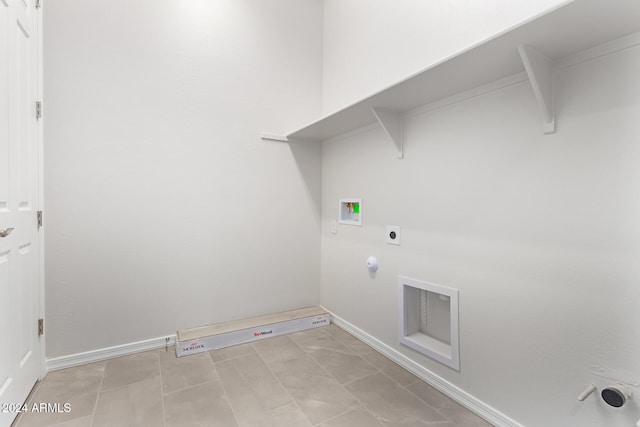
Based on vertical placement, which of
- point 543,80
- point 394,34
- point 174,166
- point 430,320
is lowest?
point 430,320

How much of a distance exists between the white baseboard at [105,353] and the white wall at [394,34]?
2673 millimetres

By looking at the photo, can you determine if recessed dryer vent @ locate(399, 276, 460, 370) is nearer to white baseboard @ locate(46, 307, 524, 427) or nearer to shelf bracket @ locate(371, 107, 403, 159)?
white baseboard @ locate(46, 307, 524, 427)

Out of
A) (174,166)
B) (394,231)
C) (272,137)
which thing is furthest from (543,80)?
(174,166)

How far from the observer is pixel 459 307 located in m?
1.78

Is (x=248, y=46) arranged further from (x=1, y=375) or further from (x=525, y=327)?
(x=525, y=327)

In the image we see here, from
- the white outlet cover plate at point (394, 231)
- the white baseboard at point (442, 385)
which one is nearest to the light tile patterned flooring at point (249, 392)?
the white baseboard at point (442, 385)

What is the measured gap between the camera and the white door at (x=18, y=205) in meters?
1.49

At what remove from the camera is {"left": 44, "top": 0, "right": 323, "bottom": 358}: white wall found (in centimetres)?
215

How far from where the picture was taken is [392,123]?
2.12m

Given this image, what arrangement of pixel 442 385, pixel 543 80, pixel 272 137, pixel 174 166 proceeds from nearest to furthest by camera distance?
pixel 543 80, pixel 442 385, pixel 174 166, pixel 272 137

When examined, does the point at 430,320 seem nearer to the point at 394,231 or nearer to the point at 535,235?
the point at 394,231

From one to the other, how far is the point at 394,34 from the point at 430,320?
2167mm

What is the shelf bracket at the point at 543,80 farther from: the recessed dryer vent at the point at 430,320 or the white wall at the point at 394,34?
the recessed dryer vent at the point at 430,320

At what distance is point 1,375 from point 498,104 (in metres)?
2.88
